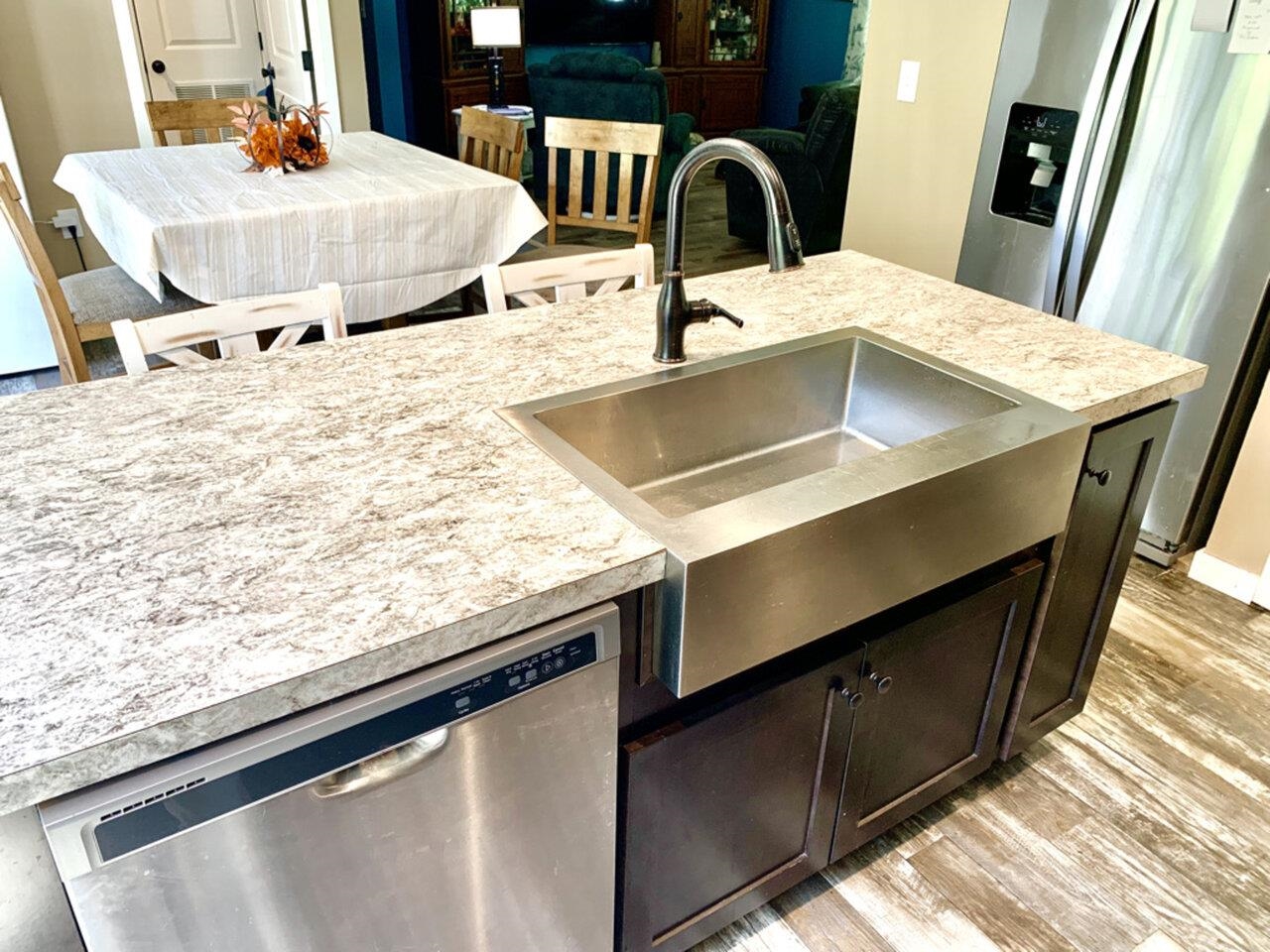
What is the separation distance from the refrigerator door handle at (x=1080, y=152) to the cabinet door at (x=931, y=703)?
137 centimetres

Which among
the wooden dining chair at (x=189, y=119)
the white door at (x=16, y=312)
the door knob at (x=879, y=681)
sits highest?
the wooden dining chair at (x=189, y=119)

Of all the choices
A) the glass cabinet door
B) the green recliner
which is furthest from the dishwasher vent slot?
the glass cabinet door

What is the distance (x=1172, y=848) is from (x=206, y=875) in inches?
67.4

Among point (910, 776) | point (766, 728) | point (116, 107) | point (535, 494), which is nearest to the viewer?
point (535, 494)

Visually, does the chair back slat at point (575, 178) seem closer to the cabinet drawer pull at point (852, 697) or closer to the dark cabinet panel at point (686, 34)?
the cabinet drawer pull at point (852, 697)

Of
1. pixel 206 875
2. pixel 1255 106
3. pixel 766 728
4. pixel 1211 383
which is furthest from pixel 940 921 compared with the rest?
pixel 1255 106

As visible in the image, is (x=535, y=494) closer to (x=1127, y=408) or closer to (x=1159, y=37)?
(x=1127, y=408)

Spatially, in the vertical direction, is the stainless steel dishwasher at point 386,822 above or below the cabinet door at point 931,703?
above

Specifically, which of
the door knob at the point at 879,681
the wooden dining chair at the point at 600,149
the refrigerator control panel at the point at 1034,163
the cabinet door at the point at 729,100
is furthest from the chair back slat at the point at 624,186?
the cabinet door at the point at 729,100

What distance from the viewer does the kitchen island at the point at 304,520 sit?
820 millimetres

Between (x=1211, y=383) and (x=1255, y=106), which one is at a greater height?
(x=1255, y=106)

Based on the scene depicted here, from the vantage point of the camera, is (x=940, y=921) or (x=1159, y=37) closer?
(x=940, y=921)

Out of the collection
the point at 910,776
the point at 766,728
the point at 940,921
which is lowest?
the point at 940,921

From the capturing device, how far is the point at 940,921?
161cm
